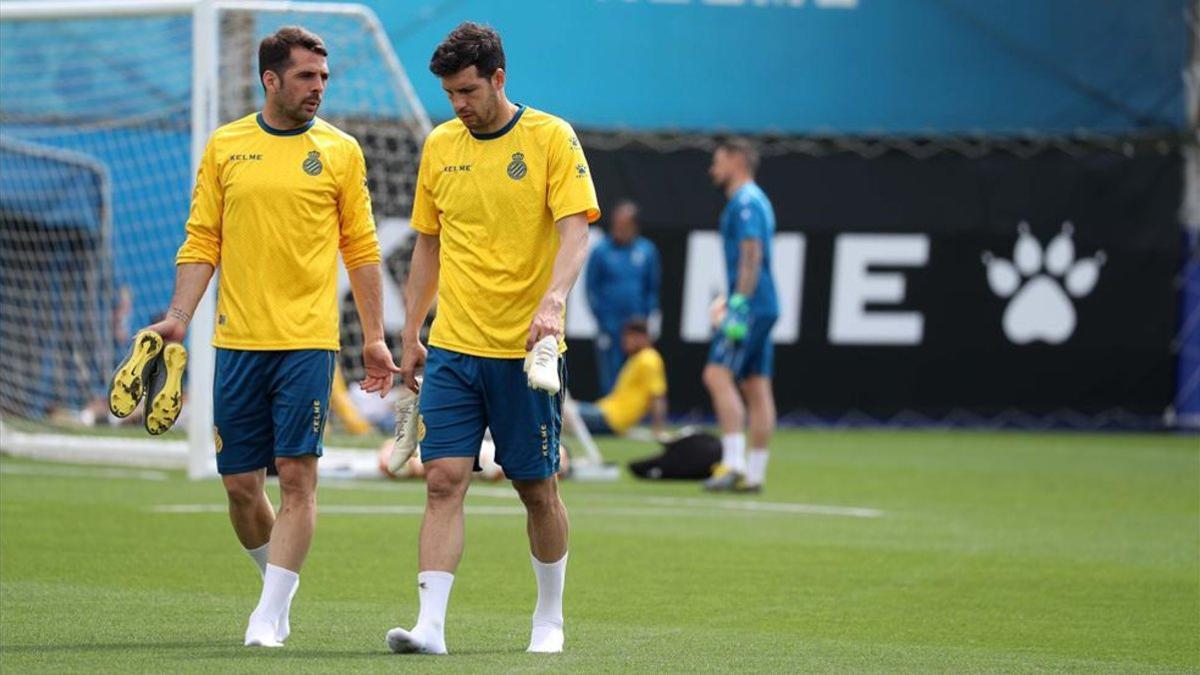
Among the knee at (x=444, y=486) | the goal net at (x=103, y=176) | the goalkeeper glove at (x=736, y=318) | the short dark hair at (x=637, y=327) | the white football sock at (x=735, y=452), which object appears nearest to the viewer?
the knee at (x=444, y=486)

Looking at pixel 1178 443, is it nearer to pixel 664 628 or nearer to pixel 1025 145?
pixel 1025 145

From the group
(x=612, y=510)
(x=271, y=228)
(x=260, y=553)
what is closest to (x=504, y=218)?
(x=271, y=228)

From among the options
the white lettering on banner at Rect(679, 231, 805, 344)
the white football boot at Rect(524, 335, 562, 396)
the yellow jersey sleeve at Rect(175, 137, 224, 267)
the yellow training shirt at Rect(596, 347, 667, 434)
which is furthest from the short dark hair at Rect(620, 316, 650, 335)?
the white football boot at Rect(524, 335, 562, 396)

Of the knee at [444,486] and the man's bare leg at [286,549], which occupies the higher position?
the knee at [444,486]

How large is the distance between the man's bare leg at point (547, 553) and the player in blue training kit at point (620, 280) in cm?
1455

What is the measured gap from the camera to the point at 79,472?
15289 mm

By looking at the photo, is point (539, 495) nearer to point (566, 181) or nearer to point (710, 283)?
point (566, 181)

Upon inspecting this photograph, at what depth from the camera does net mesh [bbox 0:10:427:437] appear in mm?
18797

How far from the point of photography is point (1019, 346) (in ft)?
77.0

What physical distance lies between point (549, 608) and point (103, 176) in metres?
13.4

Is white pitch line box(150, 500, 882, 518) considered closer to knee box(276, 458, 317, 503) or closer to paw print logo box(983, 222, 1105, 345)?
knee box(276, 458, 317, 503)

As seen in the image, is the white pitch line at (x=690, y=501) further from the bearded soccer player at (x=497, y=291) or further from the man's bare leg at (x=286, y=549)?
the bearded soccer player at (x=497, y=291)

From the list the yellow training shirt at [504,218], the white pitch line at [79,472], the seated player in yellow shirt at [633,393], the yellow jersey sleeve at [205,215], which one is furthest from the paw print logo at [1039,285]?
the yellow jersey sleeve at [205,215]

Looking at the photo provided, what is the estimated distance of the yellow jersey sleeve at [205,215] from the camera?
24.3 ft
